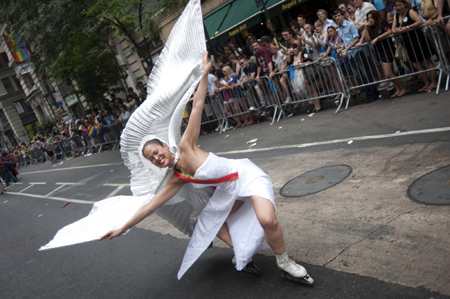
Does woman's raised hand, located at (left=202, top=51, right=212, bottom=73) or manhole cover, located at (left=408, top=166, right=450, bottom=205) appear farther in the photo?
manhole cover, located at (left=408, top=166, right=450, bottom=205)

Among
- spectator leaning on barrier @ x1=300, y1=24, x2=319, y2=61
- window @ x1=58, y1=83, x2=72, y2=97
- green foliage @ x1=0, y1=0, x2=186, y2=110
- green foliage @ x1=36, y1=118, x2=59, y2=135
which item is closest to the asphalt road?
spectator leaning on barrier @ x1=300, y1=24, x2=319, y2=61

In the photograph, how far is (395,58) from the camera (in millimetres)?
8367

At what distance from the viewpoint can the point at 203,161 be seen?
3422 millimetres

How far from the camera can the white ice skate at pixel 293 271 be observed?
323 cm

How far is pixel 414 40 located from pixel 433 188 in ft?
16.1

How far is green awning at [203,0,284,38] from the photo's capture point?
15.9 meters

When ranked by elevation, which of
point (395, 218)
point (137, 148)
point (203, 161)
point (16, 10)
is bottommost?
point (395, 218)

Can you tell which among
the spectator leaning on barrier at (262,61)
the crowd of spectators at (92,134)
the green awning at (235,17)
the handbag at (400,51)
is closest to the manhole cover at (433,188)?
the handbag at (400,51)

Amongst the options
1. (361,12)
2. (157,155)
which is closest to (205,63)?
(157,155)

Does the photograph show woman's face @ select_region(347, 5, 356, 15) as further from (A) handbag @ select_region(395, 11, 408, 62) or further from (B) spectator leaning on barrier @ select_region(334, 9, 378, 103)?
(A) handbag @ select_region(395, 11, 408, 62)

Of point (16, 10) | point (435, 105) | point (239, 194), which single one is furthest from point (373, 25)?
point (16, 10)

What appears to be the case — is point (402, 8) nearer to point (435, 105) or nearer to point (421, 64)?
point (421, 64)

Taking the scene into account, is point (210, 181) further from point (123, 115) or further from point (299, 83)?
point (123, 115)

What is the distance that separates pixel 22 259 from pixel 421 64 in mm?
8675
